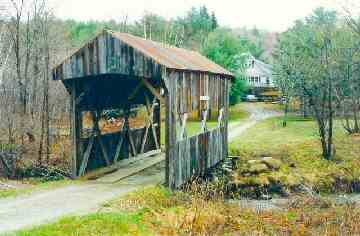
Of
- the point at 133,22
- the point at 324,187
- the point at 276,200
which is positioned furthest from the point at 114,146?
the point at 133,22

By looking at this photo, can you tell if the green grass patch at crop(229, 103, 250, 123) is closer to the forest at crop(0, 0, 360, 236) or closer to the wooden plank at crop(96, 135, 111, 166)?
the forest at crop(0, 0, 360, 236)

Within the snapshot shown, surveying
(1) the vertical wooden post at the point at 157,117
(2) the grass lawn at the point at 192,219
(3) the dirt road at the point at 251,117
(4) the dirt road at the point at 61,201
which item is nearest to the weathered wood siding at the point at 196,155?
(4) the dirt road at the point at 61,201

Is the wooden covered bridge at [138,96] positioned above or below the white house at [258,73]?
below

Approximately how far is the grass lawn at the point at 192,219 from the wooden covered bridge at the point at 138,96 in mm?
1739

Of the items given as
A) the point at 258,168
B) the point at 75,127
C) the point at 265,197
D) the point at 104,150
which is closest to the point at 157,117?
the point at 104,150

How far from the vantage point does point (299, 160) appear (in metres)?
24.5

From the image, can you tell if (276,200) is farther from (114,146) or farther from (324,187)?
(114,146)

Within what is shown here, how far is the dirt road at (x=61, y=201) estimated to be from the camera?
476 inches

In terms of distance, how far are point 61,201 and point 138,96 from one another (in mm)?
10199

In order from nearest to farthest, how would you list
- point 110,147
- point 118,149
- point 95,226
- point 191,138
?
1. point 95,226
2. point 191,138
3. point 110,147
4. point 118,149

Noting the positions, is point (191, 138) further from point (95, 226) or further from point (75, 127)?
point (95, 226)

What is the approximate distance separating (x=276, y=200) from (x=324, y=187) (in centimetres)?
295

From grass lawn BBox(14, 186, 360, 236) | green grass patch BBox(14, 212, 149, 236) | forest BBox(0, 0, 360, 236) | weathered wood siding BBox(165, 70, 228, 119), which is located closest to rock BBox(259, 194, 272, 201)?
forest BBox(0, 0, 360, 236)

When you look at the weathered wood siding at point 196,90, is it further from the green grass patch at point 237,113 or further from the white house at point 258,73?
the white house at point 258,73
